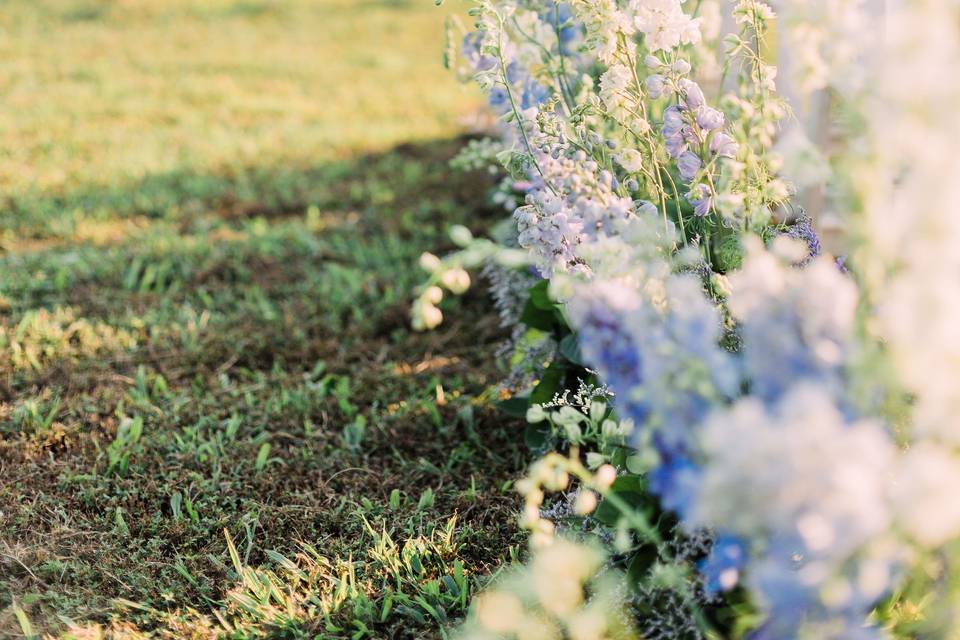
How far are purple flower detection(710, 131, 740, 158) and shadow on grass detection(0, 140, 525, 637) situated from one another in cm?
101

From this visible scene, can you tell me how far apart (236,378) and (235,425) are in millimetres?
391

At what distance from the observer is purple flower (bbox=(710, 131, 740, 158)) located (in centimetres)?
189

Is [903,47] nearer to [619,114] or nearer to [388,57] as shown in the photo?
[619,114]

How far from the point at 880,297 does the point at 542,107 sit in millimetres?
1028

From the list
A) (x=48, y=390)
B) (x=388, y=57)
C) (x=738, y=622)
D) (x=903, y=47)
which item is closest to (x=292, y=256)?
(x=48, y=390)

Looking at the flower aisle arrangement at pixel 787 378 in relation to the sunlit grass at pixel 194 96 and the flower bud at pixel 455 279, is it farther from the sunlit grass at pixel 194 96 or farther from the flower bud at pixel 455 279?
the sunlit grass at pixel 194 96

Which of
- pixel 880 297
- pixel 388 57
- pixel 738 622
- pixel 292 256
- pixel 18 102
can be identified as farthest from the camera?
pixel 388 57

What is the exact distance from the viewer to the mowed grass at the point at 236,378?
1.94 metres

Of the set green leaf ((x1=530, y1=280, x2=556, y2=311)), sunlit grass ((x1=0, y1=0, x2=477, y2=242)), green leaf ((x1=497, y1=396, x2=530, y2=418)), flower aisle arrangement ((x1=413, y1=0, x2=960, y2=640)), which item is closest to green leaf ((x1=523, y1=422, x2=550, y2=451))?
green leaf ((x1=497, y1=396, x2=530, y2=418))

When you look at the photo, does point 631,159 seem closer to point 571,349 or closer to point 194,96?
point 571,349

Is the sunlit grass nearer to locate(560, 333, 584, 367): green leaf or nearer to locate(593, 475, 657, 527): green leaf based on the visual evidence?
locate(560, 333, 584, 367): green leaf

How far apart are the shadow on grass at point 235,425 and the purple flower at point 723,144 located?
1.01 meters

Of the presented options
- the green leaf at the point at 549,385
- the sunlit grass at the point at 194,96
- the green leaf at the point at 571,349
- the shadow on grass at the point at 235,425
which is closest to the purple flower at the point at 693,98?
the green leaf at the point at 571,349

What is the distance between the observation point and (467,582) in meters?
1.90
